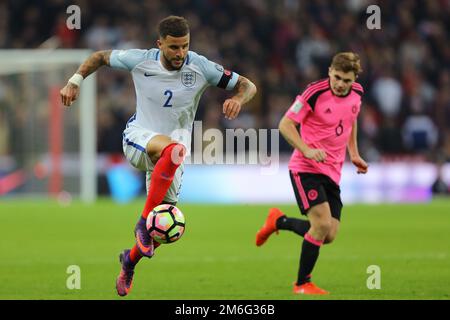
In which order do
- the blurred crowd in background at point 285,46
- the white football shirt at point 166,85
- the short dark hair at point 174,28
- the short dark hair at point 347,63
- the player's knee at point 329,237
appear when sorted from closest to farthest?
the short dark hair at point 174,28
the white football shirt at point 166,85
the short dark hair at point 347,63
the player's knee at point 329,237
the blurred crowd in background at point 285,46

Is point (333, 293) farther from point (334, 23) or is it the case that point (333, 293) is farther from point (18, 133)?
point (334, 23)

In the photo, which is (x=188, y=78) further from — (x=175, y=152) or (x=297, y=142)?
(x=297, y=142)

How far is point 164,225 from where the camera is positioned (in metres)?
7.77

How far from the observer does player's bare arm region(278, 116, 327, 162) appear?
8344 millimetres

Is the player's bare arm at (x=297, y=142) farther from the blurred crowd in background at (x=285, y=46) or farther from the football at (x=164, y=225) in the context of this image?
the blurred crowd in background at (x=285, y=46)

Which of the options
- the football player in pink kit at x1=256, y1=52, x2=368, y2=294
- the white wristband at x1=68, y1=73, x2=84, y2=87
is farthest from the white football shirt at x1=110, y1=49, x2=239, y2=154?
the football player in pink kit at x1=256, y1=52, x2=368, y2=294

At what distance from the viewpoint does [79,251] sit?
494 inches

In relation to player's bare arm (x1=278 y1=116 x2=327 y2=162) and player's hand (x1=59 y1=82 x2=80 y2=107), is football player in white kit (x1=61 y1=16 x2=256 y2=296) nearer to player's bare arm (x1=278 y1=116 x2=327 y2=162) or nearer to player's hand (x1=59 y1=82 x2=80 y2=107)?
player's hand (x1=59 y1=82 x2=80 y2=107)

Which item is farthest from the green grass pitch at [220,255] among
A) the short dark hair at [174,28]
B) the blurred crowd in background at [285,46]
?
the blurred crowd in background at [285,46]

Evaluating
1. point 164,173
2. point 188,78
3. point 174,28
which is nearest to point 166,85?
point 188,78

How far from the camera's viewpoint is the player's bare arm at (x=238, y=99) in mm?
7660

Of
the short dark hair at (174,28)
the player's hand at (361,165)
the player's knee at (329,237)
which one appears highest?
the short dark hair at (174,28)

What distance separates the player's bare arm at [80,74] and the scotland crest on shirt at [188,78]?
59 centimetres

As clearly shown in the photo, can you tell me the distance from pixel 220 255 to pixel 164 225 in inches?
177
